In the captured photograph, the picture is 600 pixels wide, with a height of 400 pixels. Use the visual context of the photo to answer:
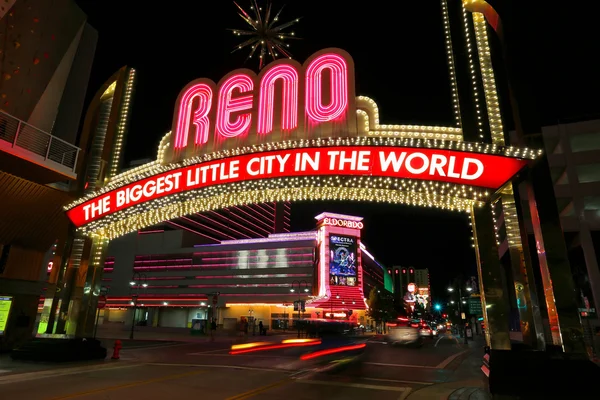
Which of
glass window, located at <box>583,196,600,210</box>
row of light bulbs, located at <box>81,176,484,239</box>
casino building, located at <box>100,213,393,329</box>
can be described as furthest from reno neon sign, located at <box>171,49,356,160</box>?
casino building, located at <box>100,213,393,329</box>

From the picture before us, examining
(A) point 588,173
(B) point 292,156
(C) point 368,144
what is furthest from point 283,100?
(A) point 588,173

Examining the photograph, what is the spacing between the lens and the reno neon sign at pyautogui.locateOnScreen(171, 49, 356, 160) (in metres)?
12.8

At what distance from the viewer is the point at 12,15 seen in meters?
13.1

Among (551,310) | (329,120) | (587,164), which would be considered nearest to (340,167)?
(329,120)

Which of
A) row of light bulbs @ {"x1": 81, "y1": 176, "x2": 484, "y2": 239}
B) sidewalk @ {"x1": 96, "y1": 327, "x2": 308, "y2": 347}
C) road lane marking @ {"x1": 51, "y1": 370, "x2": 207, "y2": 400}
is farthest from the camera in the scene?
sidewalk @ {"x1": 96, "y1": 327, "x2": 308, "y2": 347}

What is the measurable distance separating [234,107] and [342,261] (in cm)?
7101

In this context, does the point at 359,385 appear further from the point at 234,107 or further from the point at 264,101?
the point at 234,107

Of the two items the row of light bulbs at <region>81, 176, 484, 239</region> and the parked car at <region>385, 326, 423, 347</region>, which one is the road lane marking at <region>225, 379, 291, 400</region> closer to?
the row of light bulbs at <region>81, 176, 484, 239</region>

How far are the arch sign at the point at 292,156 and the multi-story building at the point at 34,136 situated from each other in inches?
81.6

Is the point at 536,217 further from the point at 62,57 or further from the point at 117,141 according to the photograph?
the point at 62,57

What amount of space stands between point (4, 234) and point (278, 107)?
45.6 ft

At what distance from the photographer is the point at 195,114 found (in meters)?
15.0

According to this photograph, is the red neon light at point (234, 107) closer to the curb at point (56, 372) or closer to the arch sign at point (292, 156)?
the arch sign at point (292, 156)

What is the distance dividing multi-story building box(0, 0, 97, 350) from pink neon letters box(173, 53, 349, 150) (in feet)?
17.7
